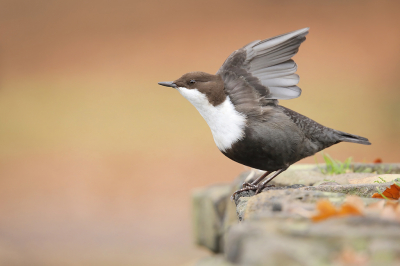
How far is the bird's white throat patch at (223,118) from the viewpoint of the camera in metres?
2.48

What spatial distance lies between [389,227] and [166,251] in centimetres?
540

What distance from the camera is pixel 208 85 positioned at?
2543 millimetres

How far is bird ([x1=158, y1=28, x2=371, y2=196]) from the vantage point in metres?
2.49

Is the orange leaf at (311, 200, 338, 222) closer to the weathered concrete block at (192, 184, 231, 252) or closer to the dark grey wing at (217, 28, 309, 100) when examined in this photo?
the dark grey wing at (217, 28, 309, 100)

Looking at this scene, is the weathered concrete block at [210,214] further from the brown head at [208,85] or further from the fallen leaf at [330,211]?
the fallen leaf at [330,211]

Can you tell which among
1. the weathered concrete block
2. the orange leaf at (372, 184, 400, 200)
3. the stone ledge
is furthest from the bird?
the weathered concrete block

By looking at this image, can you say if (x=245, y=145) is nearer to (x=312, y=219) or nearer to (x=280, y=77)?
(x=280, y=77)

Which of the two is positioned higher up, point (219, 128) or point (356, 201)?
point (219, 128)

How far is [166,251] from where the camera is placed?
20.2ft

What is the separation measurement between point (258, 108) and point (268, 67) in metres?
0.32

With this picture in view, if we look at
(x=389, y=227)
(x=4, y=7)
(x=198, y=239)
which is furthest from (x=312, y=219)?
(x=4, y=7)

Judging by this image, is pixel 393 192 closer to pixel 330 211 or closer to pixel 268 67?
pixel 330 211

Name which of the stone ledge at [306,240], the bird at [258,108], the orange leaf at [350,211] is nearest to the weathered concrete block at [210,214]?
the bird at [258,108]

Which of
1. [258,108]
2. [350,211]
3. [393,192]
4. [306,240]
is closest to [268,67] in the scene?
[258,108]
